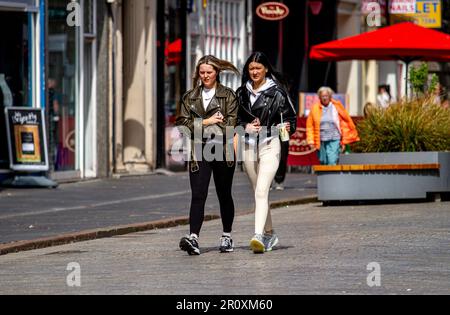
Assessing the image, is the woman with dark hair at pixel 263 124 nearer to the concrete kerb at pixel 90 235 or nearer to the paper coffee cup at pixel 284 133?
the paper coffee cup at pixel 284 133

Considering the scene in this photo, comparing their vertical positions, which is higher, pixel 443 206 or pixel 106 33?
pixel 106 33

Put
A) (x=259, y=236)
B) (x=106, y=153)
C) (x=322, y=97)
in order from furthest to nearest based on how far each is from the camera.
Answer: (x=106, y=153) → (x=322, y=97) → (x=259, y=236)

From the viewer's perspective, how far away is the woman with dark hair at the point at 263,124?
555 inches

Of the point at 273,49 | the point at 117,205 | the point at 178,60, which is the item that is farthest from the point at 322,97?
the point at 273,49

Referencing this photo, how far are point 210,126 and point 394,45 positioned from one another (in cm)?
1285

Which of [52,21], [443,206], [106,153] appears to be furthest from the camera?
[106,153]

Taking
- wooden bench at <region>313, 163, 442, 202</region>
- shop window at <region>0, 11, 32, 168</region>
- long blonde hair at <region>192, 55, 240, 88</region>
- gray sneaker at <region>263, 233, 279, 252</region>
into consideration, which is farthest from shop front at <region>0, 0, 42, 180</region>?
gray sneaker at <region>263, 233, 279, 252</region>

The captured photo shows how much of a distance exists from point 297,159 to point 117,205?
28.7 ft

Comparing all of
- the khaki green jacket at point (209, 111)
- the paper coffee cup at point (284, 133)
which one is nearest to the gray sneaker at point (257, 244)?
Result: the khaki green jacket at point (209, 111)

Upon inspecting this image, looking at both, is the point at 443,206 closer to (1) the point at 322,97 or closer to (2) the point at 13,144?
(1) the point at 322,97

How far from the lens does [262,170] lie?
14.1 meters

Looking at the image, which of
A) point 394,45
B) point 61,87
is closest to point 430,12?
point 394,45

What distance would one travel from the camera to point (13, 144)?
947 inches

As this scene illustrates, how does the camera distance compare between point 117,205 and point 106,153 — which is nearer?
point 117,205
